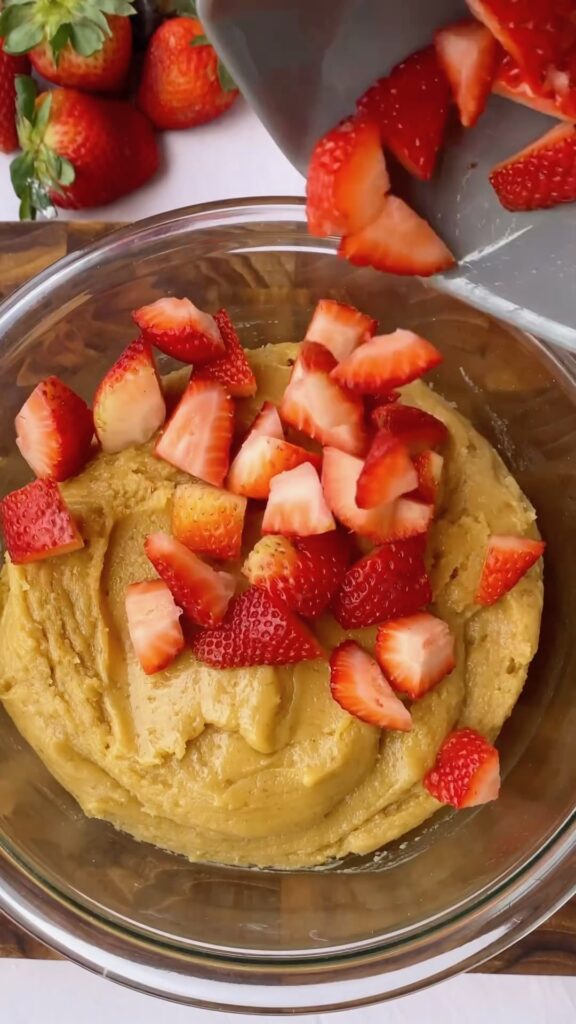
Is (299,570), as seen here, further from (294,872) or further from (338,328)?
(294,872)

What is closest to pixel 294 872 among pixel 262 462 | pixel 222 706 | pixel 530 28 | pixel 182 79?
pixel 222 706

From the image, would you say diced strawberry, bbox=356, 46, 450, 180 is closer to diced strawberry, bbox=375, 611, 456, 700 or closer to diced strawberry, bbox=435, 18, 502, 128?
diced strawberry, bbox=435, 18, 502, 128

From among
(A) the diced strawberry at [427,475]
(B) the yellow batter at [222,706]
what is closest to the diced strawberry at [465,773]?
(B) the yellow batter at [222,706]

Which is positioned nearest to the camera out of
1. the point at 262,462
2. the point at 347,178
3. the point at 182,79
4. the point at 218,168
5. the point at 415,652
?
the point at 347,178

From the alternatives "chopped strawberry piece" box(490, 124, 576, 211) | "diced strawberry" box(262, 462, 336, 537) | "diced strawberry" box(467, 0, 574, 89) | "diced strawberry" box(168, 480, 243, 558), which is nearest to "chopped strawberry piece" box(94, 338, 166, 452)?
"diced strawberry" box(168, 480, 243, 558)

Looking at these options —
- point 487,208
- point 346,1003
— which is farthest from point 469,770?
point 487,208

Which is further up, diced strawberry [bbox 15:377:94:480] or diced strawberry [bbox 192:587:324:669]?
diced strawberry [bbox 15:377:94:480]

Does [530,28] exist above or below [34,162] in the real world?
below
